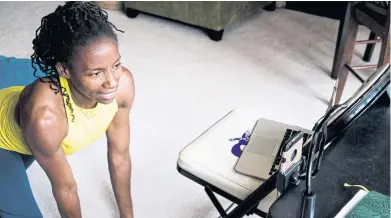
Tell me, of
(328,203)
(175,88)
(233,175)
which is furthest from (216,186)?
(175,88)

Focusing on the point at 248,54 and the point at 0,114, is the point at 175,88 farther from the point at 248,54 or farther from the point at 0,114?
the point at 0,114

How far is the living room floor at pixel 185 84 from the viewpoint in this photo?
1.91 meters

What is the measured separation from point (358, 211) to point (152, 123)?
1.42m

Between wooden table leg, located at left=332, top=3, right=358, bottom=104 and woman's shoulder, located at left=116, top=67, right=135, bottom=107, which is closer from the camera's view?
woman's shoulder, located at left=116, top=67, right=135, bottom=107

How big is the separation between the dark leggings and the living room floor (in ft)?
1.00

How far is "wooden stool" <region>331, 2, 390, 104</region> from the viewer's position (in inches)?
86.3

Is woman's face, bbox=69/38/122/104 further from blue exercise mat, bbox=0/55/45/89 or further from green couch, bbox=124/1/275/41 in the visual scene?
green couch, bbox=124/1/275/41

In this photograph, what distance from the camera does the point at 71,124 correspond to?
129cm

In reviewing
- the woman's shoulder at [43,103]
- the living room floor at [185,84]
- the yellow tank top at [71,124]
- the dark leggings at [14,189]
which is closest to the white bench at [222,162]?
the living room floor at [185,84]

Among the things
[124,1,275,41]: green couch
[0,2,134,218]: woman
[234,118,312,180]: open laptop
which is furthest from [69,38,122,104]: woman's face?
[124,1,275,41]: green couch

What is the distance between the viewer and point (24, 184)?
1.46 meters

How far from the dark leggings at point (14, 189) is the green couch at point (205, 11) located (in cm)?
189

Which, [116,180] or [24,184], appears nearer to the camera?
[24,184]

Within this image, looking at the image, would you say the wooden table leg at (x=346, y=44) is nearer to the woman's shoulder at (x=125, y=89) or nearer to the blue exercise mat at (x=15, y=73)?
the woman's shoulder at (x=125, y=89)
